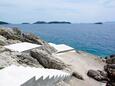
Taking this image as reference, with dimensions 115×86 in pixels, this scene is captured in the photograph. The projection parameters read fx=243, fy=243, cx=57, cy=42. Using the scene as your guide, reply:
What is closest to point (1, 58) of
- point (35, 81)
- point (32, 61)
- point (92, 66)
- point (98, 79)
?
point (32, 61)

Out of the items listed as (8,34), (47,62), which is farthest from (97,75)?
(8,34)

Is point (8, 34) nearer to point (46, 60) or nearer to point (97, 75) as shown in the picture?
point (46, 60)

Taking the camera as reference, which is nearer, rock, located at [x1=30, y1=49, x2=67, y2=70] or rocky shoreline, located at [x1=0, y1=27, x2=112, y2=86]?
rocky shoreline, located at [x1=0, y1=27, x2=112, y2=86]

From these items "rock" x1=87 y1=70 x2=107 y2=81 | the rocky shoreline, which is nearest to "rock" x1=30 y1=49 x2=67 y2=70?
the rocky shoreline

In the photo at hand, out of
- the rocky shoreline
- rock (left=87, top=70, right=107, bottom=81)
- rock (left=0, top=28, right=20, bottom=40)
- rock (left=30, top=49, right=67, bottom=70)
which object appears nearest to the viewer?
the rocky shoreline

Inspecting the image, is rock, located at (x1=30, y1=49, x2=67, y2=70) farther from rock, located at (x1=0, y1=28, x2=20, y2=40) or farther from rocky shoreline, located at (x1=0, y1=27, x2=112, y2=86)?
rock, located at (x1=0, y1=28, x2=20, y2=40)

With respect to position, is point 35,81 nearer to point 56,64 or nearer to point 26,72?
point 26,72

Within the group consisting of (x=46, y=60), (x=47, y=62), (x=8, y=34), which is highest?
(x=8, y=34)

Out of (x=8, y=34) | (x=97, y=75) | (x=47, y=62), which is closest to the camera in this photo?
(x=47, y=62)

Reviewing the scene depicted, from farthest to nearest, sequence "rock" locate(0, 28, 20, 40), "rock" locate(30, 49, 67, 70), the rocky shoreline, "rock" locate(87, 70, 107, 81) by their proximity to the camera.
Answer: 1. "rock" locate(0, 28, 20, 40)
2. "rock" locate(87, 70, 107, 81)
3. "rock" locate(30, 49, 67, 70)
4. the rocky shoreline

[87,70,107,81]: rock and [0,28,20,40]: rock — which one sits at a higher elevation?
[0,28,20,40]: rock

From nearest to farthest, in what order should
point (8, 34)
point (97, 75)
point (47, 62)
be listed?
point (47, 62) < point (97, 75) < point (8, 34)

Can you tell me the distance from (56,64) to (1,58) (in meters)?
5.01

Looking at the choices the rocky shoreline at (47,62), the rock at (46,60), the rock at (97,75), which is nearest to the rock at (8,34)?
the rocky shoreline at (47,62)
